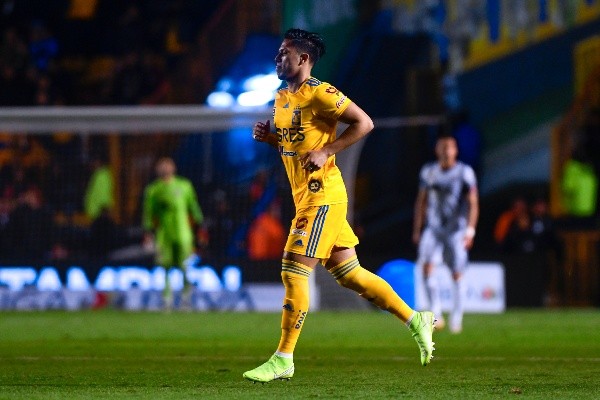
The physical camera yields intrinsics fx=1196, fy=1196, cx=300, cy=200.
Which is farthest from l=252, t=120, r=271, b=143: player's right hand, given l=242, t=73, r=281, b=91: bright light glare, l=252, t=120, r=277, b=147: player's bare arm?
l=242, t=73, r=281, b=91: bright light glare

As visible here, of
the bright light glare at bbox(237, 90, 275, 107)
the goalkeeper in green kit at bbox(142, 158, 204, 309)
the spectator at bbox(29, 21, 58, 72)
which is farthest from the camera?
the spectator at bbox(29, 21, 58, 72)

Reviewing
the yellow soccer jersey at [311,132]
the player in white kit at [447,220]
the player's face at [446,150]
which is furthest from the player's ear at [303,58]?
the player in white kit at [447,220]

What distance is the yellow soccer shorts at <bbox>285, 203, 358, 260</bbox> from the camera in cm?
693

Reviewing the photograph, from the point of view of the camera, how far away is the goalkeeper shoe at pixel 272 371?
22.1ft

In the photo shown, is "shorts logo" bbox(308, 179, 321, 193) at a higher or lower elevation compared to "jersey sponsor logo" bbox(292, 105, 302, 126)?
lower

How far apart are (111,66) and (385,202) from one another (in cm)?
713

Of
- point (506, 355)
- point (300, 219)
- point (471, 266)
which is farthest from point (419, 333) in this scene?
point (471, 266)

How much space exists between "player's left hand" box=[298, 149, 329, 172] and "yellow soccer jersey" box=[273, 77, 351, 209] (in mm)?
194

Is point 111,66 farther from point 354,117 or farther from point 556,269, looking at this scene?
point 354,117

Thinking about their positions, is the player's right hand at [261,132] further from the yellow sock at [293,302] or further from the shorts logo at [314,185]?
the yellow sock at [293,302]

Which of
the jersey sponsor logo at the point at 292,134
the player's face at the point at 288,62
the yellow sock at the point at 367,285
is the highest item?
the player's face at the point at 288,62

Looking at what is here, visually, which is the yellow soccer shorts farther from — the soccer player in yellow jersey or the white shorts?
the white shorts

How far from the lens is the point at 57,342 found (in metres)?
10.7

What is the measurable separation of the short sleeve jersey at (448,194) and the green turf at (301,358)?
118 cm
